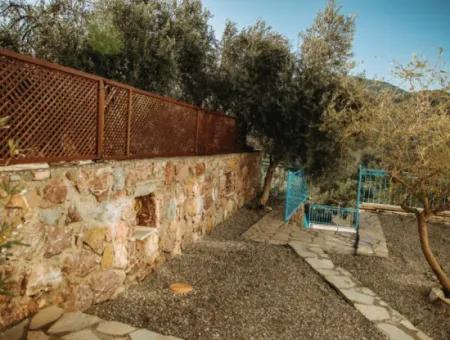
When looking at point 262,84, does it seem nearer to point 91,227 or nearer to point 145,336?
point 91,227

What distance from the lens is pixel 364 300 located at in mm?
4406

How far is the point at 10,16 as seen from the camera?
27.8ft

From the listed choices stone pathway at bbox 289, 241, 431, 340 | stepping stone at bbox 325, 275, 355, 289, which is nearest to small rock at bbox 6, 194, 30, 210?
stone pathway at bbox 289, 241, 431, 340

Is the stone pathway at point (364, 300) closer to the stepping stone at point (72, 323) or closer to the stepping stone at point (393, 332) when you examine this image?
the stepping stone at point (393, 332)

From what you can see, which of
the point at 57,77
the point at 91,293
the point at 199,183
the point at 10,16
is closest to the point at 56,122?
the point at 57,77

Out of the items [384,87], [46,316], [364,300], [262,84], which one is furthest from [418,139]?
[262,84]

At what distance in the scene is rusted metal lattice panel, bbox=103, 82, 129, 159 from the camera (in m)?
4.01

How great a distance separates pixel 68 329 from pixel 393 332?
3328 mm

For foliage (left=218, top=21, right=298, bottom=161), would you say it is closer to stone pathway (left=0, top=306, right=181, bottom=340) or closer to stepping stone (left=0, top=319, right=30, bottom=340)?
stone pathway (left=0, top=306, right=181, bottom=340)

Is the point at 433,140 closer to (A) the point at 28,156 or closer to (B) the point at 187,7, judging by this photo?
(A) the point at 28,156

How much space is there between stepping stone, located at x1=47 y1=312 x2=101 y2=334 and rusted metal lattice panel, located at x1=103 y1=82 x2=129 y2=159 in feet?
5.66

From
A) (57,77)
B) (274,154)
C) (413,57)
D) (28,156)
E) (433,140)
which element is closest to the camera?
(28,156)

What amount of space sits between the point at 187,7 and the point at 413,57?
21.7ft

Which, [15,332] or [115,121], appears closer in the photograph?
[15,332]
